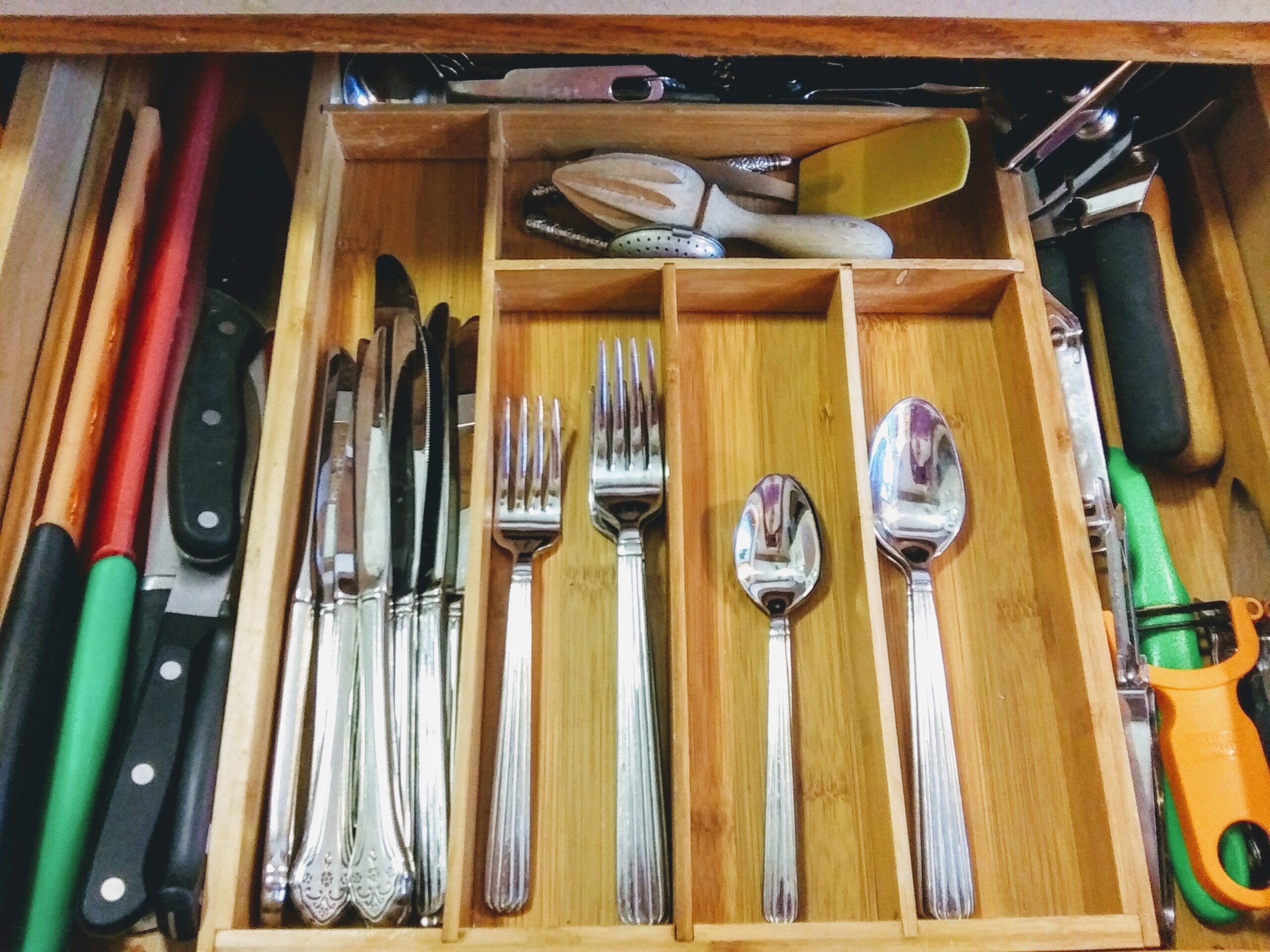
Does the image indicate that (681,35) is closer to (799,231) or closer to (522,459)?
(799,231)

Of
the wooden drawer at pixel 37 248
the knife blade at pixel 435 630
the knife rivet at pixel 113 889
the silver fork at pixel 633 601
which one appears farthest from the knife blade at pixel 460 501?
the wooden drawer at pixel 37 248

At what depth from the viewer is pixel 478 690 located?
2.21 feet

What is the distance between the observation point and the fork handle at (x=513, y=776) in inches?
25.8

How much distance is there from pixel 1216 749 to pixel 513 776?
51 centimetres

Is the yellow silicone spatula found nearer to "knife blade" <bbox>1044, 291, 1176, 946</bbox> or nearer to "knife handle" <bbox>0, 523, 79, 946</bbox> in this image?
"knife blade" <bbox>1044, 291, 1176, 946</bbox>

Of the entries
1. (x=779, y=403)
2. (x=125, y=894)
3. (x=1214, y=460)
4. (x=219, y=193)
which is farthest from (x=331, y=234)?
(x=1214, y=460)

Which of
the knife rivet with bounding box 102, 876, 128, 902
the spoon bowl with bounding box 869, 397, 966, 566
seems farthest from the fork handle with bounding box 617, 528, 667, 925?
the knife rivet with bounding box 102, 876, 128, 902

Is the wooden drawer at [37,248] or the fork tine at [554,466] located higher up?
the wooden drawer at [37,248]

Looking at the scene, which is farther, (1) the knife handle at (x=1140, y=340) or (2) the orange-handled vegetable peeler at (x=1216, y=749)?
(1) the knife handle at (x=1140, y=340)

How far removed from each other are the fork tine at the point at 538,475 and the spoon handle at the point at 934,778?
1.03 ft

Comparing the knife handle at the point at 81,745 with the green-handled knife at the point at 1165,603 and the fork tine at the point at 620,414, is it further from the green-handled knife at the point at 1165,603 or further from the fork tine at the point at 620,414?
the green-handled knife at the point at 1165,603

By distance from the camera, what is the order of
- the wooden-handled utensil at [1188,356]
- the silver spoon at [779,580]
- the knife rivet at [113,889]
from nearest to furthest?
1. the knife rivet at [113,889]
2. the silver spoon at [779,580]
3. the wooden-handled utensil at [1188,356]

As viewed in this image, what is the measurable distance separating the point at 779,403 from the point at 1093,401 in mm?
272

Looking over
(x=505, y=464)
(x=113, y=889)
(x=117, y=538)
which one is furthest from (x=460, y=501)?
(x=113, y=889)
